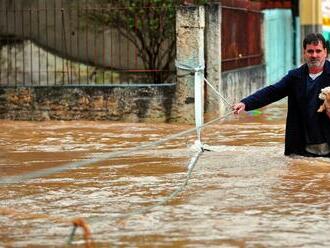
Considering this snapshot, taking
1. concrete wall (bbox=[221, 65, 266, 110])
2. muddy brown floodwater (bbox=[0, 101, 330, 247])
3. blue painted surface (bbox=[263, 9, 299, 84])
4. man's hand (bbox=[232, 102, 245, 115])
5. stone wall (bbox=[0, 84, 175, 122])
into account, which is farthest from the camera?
blue painted surface (bbox=[263, 9, 299, 84])

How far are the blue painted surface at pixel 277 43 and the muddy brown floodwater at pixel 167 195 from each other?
32.0 feet

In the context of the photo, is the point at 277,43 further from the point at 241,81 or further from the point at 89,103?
the point at 89,103

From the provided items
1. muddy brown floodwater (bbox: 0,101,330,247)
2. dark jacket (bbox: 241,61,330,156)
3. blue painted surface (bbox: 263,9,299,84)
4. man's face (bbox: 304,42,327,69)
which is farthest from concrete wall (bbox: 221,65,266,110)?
man's face (bbox: 304,42,327,69)

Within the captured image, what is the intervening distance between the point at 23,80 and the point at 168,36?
2.70 meters

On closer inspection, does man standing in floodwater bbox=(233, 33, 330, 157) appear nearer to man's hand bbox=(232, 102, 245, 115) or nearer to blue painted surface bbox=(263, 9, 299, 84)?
man's hand bbox=(232, 102, 245, 115)

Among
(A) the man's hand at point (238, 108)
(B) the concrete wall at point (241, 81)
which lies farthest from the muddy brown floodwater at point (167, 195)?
(B) the concrete wall at point (241, 81)

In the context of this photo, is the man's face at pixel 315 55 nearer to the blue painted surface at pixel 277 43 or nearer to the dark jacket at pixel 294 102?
the dark jacket at pixel 294 102

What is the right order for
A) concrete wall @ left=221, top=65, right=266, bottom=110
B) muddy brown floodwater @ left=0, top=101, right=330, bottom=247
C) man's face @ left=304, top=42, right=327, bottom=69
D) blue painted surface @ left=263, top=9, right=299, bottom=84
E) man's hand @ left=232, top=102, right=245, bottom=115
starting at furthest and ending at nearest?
blue painted surface @ left=263, top=9, right=299, bottom=84
concrete wall @ left=221, top=65, right=266, bottom=110
man's hand @ left=232, top=102, right=245, bottom=115
man's face @ left=304, top=42, right=327, bottom=69
muddy brown floodwater @ left=0, top=101, right=330, bottom=247

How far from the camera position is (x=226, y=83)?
16.0 metres

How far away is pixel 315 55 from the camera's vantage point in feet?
28.5

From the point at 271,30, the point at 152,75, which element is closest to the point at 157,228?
the point at 152,75

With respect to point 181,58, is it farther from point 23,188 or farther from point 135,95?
point 23,188

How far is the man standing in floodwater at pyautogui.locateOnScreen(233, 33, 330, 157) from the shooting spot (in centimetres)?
872

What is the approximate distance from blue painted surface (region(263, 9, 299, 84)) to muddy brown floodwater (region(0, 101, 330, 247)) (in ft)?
32.0
